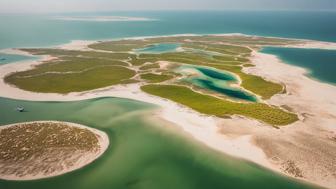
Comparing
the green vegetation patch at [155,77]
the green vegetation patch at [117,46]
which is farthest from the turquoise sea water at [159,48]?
the green vegetation patch at [155,77]

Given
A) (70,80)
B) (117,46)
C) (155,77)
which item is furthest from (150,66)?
(117,46)

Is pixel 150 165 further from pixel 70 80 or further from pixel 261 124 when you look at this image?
pixel 70 80

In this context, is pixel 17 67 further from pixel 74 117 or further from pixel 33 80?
pixel 74 117

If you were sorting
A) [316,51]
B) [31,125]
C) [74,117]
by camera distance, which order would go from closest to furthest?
[31,125] < [74,117] < [316,51]

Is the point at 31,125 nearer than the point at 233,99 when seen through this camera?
Yes

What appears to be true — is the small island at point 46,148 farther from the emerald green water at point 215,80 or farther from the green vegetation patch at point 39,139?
the emerald green water at point 215,80

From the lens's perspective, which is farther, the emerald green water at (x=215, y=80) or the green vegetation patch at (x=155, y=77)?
the green vegetation patch at (x=155, y=77)

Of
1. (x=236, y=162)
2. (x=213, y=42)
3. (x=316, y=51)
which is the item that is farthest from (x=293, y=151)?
(x=213, y=42)

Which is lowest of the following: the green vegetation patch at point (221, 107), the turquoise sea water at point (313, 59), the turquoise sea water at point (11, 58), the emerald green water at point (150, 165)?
the emerald green water at point (150, 165)
